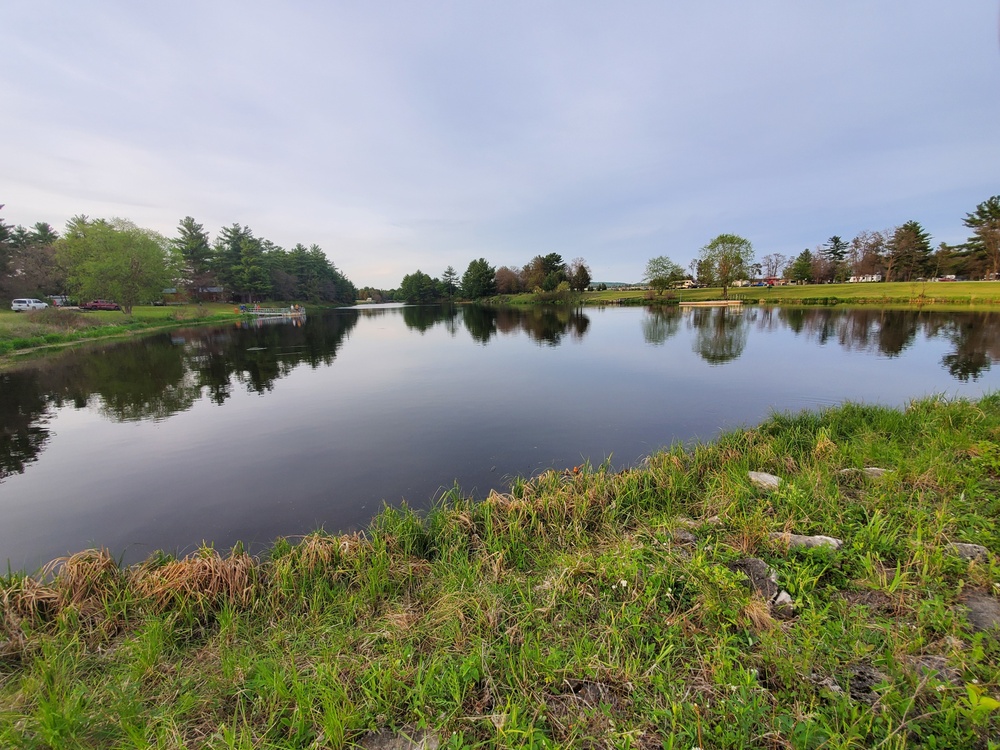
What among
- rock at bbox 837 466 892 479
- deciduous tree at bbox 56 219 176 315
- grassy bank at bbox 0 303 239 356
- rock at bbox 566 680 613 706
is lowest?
rock at bbox 566 680 613 706

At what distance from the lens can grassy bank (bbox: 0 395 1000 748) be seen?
2.19 metres

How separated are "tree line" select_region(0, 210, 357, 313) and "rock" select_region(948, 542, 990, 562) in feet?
177

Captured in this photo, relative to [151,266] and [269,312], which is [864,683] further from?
[269,312]

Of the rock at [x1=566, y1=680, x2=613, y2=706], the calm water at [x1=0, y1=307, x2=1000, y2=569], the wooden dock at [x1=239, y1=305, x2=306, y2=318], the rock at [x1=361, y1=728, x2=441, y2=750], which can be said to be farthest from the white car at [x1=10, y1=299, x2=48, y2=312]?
the rock at [x1=566, y1=680, x2=613, y2=706]

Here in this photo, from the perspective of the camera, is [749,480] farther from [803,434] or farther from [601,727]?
[601,727]

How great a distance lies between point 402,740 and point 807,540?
12.7ft

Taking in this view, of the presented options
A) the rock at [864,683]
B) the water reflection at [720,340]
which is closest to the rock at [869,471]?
the rock at [864,683]

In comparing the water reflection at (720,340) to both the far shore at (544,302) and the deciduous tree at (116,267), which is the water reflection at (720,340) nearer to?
the far shore at (544,302)

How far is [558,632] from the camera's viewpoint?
2.99 m

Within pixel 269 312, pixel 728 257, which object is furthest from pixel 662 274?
pixel 269 312

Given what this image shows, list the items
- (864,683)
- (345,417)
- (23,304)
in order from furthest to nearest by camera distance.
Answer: (23,304) < (345,417) < (864,683)

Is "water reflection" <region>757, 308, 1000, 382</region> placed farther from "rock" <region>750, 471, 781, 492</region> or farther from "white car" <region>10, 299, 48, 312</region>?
"white car" <region>10, 299, 48, 312</region>

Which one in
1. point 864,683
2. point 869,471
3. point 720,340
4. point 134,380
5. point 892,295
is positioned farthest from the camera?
point 892,295

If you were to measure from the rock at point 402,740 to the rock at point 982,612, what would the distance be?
11.7ft
